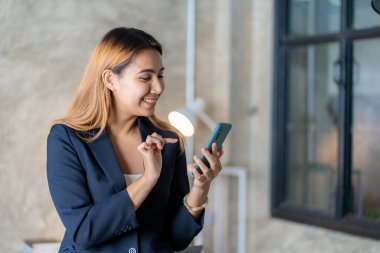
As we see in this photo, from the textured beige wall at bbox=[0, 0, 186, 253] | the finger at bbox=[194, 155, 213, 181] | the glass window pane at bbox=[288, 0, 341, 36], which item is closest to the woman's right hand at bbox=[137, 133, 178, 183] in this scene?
the finger at bbox=[194, 155, 213, 181]

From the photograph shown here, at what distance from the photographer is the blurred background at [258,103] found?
2727 mm

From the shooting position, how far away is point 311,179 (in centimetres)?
412

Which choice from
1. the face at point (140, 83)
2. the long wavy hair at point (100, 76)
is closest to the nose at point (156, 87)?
the face at point (140, 83)

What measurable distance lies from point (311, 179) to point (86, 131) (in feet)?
9.68

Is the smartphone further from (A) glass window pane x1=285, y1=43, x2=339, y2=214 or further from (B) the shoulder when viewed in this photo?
(A) glass window pane x1=285, y1=43, x2=339, y2=214

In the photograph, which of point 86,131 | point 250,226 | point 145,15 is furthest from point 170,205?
point 250,226

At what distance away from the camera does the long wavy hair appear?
153 centimetres

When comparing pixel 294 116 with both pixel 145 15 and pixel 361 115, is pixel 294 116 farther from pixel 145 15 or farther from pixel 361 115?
pixel 145 15

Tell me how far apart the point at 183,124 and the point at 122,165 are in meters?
1.03

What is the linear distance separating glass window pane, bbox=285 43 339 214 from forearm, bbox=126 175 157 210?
2470mm

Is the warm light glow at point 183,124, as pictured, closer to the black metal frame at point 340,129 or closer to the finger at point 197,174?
the finger at point 197,174

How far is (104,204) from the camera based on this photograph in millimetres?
1388

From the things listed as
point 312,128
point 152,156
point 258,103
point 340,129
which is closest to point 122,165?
point 152,156

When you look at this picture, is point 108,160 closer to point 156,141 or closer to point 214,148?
point 156,141
